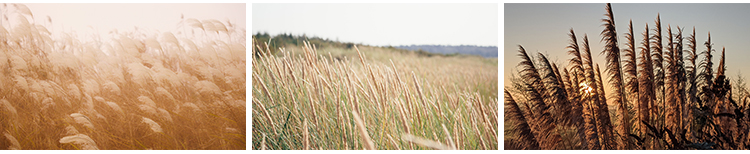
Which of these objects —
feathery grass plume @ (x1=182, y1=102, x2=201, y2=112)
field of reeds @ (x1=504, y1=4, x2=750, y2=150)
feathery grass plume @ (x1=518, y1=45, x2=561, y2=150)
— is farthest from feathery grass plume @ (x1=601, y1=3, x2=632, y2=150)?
feathery grass plume @ (x1=182, y1=102, x2=201, y2=112)

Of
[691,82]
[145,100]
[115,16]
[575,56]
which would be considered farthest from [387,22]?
[691,82]

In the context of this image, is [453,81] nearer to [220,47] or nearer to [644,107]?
[644,107]

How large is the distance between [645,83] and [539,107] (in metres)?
0.62

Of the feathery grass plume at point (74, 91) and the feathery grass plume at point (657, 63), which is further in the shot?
the feathery grass plume at point (657, 63)

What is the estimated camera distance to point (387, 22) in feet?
7.35

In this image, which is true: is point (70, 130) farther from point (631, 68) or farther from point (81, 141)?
point (631, 68)

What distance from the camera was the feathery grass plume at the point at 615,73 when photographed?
86.5 inches

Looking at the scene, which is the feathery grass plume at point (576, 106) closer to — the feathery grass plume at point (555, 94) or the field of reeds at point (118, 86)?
the feathery grass plume at point (555, 94)

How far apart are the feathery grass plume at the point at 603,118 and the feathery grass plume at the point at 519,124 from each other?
0.40 meters

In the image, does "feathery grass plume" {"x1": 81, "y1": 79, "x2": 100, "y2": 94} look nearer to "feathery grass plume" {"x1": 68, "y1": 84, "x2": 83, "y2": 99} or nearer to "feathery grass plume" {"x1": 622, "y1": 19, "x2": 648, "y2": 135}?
"feathery grass plume" {"x1": 68, "y1": 84, "x2": 83, "y2": 99}

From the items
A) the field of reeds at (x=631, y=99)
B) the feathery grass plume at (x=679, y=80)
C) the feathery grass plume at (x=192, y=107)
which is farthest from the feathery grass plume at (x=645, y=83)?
the feathery grass plume at (x=192, y=107)

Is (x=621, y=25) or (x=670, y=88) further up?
(x=621, y=25)

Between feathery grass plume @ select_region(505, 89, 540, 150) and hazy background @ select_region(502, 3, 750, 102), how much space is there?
4.7 inches

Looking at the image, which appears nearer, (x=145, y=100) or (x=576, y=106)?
(x=145, y=100)
